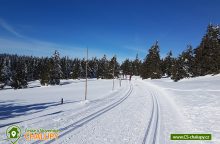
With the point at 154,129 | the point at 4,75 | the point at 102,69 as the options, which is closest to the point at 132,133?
the point at 154,129

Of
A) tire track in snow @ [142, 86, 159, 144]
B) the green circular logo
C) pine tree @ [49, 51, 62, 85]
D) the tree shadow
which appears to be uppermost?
pine tree @ [49, 51, 62, 85]

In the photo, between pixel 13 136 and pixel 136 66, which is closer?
pixel 13 136

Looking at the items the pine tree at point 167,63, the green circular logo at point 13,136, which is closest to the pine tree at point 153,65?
the pine tree at point 167,63

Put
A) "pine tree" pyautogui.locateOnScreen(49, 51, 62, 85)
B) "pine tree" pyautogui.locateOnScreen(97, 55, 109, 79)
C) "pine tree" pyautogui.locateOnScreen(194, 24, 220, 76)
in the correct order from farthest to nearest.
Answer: "pine tree" pyautogui.locateOnScreen(97, 55, 109, 79), "pine tree" pyautogui.locateOnScreen(49, 51, 62, 85), "pine tree" pyautogui.locateOnScreen(194, 24, 220, 76)

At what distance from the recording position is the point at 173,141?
426 inches

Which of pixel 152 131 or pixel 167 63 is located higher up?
pixel 167 63

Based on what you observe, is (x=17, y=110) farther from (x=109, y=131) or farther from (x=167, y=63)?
(x=167, y=63)

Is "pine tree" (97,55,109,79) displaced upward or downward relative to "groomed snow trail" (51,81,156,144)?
upward

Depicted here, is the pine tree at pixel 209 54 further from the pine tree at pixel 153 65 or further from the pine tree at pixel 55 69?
the pine tree at pixel 55 69

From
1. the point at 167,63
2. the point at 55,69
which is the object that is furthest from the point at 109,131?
the point at 167,63

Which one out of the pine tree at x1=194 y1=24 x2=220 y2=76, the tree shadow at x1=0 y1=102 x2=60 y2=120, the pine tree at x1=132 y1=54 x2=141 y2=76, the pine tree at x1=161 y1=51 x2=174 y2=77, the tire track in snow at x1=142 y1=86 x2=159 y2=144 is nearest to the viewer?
the tire track in snow at x1=142 y1=86 x2=159 y2=144

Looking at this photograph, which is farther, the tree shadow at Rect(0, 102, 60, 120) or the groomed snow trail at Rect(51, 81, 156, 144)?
the tree shadow at Rect(0, 102, 60, 120)

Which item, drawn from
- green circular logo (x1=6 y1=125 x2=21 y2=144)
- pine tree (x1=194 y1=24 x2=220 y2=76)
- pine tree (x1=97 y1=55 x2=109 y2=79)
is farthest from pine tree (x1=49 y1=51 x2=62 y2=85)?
green circular logo (x1=6 y1=125 x2=21 y2=144)

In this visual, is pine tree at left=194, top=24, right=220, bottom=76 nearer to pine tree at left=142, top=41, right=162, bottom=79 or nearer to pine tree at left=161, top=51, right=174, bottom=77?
pine tree at left=142, top=41, right=162, bottom=79
